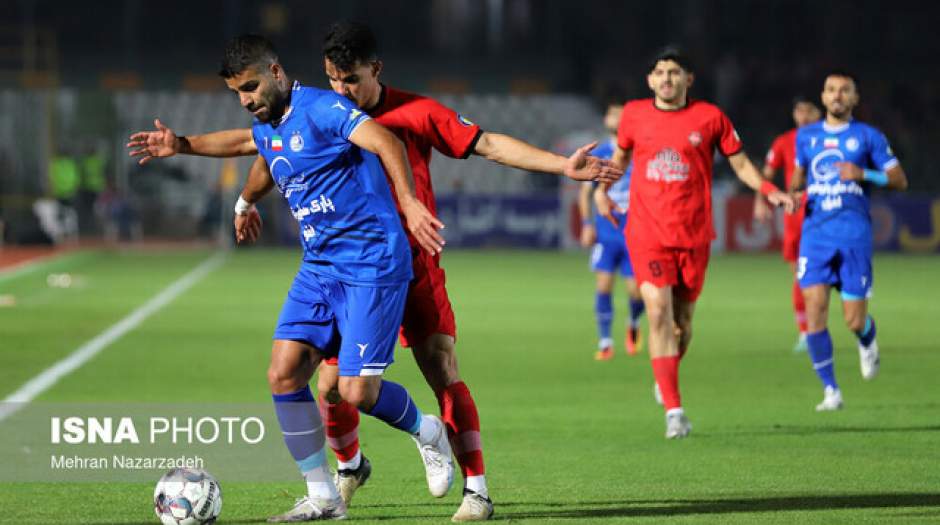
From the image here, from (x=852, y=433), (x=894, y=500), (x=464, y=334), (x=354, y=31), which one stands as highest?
(x=354, y=31)

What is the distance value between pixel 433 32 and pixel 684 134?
35.1m

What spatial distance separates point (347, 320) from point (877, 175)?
500 cm

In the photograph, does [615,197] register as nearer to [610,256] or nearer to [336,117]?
[610,256]

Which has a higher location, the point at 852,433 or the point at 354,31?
the point at 354,31

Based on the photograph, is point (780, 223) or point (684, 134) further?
point (780, 223)

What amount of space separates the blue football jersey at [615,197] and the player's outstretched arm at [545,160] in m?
6.39

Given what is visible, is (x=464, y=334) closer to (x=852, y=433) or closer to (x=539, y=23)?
(x=852, y=433)

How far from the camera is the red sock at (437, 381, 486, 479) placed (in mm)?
6750

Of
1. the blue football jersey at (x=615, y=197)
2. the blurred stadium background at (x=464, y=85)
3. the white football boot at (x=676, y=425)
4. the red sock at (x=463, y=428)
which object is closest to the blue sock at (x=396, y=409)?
the red sock at (x=463, y=428)

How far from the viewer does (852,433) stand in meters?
9.22

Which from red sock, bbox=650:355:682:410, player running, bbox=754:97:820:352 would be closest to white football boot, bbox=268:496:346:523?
red sock, bbox=650:355:682:410

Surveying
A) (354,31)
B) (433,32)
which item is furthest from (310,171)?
(433,32)

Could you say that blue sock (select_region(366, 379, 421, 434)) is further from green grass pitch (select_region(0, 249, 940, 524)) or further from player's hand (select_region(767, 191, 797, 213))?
player's hand (select_region(767, 191, 797, 213))

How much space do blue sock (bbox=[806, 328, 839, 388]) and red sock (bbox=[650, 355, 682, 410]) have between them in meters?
1.42
